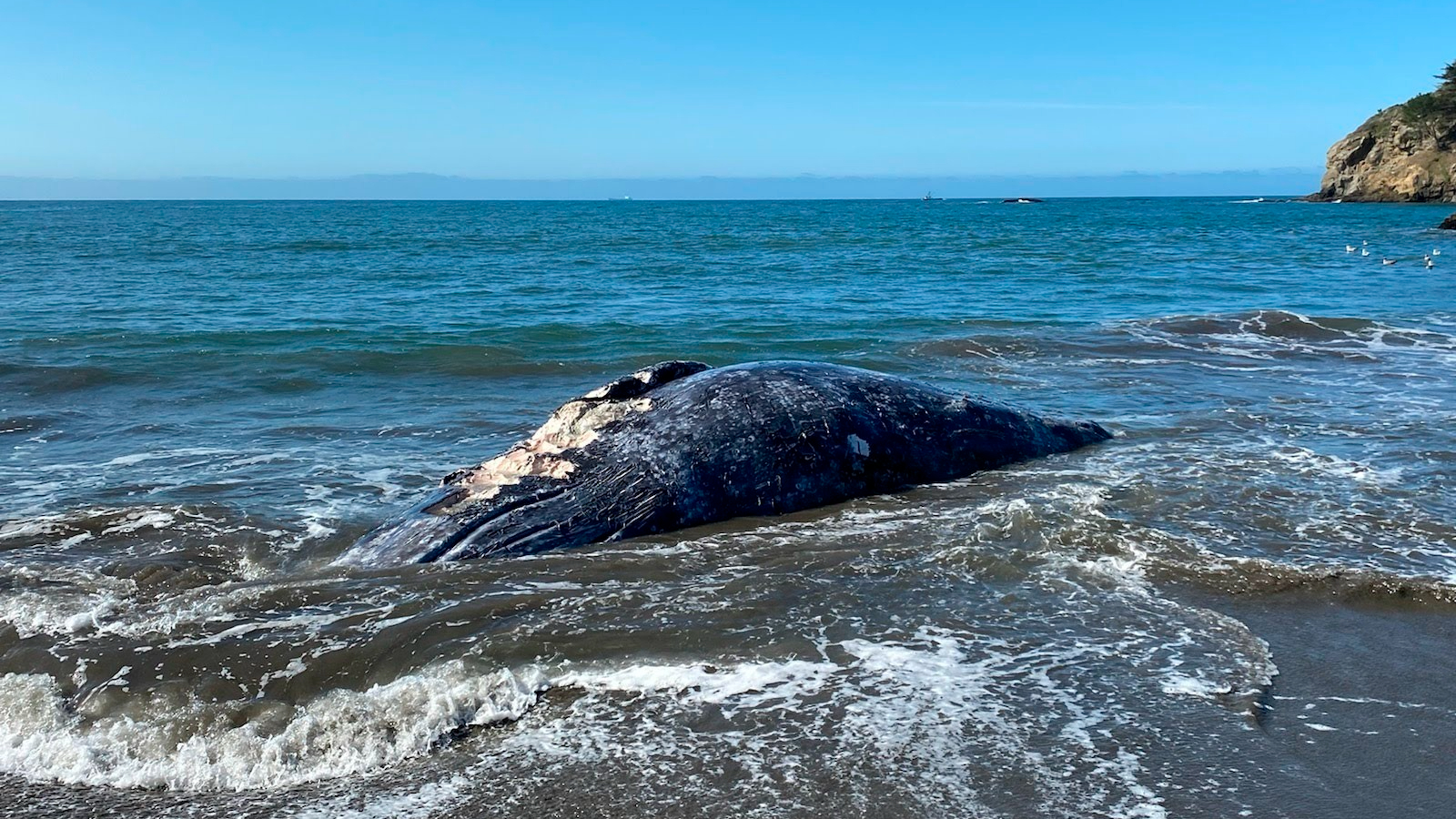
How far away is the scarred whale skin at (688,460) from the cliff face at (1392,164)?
8902cm

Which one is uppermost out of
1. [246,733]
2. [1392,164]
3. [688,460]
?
[1392,164]

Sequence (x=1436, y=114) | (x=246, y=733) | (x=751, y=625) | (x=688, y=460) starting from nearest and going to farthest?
1. (x=246, y=733)
2. (x=751, y=625)
3. (x=688, y=460)
4. (x=1436, y=114)

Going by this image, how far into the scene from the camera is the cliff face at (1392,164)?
7969cm

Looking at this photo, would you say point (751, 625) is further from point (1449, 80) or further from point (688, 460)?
point (1449, 80)

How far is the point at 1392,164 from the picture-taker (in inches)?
3406

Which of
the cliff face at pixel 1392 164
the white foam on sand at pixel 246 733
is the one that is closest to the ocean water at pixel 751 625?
the white foam on sand at pixel 246 733

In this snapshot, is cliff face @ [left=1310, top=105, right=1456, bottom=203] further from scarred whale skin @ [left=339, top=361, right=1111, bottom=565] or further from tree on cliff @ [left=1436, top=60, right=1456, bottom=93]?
scarred whale skin @ [left=339, top=361, right=1111, bottom=565]

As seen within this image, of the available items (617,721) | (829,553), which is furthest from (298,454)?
(617,721)

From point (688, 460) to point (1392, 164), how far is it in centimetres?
9910

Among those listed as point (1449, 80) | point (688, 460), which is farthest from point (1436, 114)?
point (688, 460)

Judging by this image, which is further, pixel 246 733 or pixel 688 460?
pixel 688 460

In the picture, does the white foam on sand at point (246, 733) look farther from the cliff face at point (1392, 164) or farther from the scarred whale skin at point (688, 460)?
the cliff face at point (1392, 164)

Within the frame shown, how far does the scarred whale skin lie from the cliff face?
292ft

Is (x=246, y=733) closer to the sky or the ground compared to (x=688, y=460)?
closer to the ground
